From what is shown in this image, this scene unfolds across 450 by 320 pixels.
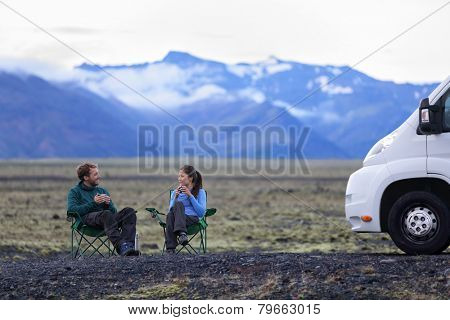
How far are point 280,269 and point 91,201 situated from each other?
114 inches

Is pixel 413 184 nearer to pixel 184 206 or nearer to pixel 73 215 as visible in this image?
pixel 184 206

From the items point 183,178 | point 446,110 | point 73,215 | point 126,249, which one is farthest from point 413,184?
point 73,215

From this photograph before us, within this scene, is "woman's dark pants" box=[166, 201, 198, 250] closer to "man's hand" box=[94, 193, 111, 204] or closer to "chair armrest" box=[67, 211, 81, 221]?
"man's hand" box=[94, 193, 111, 204]

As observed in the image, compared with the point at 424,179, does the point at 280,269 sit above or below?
below

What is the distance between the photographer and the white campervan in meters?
10.9

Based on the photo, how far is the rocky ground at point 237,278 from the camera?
9.02m

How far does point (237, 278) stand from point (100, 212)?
2.59m

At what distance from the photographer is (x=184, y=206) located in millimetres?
11719

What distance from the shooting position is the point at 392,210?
11016 mm

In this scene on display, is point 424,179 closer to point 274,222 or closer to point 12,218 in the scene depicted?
point 274,222

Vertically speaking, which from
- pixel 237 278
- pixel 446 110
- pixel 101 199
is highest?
pixel 446 110

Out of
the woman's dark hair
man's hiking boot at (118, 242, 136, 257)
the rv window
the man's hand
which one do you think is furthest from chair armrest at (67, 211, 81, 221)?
the rv window

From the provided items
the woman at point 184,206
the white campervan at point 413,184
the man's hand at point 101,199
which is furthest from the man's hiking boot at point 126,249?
the white campervan at point 413,184

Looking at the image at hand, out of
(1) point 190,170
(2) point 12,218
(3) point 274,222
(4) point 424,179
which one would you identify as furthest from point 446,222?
(2) point 12,218
